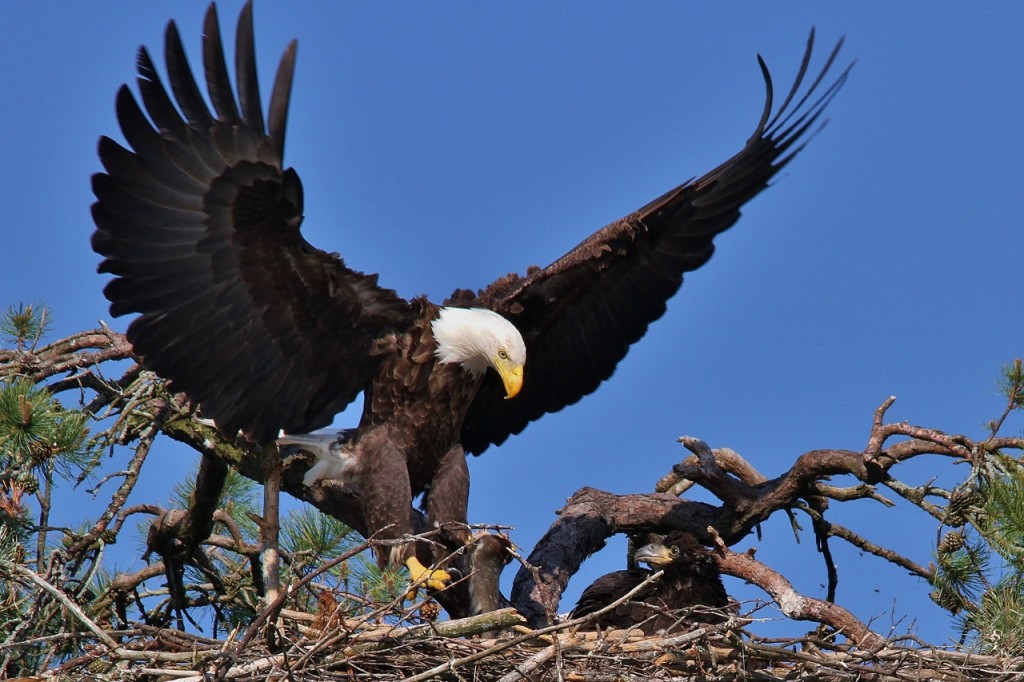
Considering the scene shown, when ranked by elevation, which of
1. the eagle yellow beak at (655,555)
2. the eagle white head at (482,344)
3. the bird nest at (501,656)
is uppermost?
the eagle white head at (482,344)

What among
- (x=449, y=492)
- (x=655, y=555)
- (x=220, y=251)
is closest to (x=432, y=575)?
(x=449, y=492)

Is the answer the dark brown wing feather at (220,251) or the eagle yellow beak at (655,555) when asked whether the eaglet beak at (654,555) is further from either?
the dark brown wing feather at (220,251)

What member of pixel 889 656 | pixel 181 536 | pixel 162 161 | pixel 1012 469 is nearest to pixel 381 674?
pixel 181 536

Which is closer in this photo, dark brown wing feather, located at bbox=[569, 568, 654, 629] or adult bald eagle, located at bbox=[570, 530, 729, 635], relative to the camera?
dark brown wing feather, located at bbox=[569, 568, 654, 629]

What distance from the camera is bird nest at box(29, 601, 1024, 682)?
4.44 metres

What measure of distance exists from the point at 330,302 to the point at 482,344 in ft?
2.22

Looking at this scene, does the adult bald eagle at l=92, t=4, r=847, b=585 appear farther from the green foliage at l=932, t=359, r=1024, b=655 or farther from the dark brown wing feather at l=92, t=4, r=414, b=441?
the green foliage at l=932, t=359, r=1024, b=655

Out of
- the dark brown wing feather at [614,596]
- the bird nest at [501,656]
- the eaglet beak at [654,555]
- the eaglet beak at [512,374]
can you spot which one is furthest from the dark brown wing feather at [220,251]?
the eaglet beak at [654,555]

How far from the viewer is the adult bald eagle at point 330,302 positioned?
16.7 feet

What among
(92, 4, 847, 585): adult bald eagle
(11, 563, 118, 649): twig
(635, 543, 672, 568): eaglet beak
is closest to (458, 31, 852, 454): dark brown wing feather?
(92, 4, 847, 585): adult bald eagle

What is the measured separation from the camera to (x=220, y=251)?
17.3 feet

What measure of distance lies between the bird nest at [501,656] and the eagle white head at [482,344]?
1263 millimetres

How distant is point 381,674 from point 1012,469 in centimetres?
249

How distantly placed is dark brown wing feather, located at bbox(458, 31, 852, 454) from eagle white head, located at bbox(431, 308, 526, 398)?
0.34 meters
